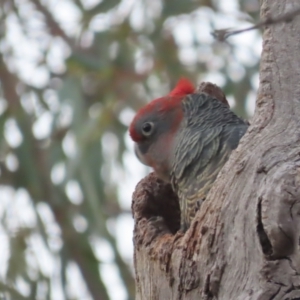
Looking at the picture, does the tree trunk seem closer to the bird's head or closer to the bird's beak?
the bird's head

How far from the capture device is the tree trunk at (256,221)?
1764 millimetres

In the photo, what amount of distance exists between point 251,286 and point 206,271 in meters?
0.15

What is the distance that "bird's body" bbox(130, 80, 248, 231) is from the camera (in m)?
2.59

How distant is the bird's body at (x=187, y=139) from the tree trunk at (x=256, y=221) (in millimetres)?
361

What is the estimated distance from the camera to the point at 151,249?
224 centimetres

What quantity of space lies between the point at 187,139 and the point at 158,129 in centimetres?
18

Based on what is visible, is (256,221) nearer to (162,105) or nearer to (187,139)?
(187,139)

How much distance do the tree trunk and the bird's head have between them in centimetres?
66

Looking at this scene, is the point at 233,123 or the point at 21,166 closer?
the point at 233,123

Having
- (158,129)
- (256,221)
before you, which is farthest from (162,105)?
(256,221)

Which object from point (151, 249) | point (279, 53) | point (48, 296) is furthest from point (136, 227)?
point (48, 296)

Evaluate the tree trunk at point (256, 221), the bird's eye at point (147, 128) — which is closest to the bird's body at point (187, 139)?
the bird's eye at point (147, 128)

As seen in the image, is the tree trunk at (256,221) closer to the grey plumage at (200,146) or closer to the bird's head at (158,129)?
the grey plumage at (200,146)

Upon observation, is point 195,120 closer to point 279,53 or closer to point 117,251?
point 279,53
